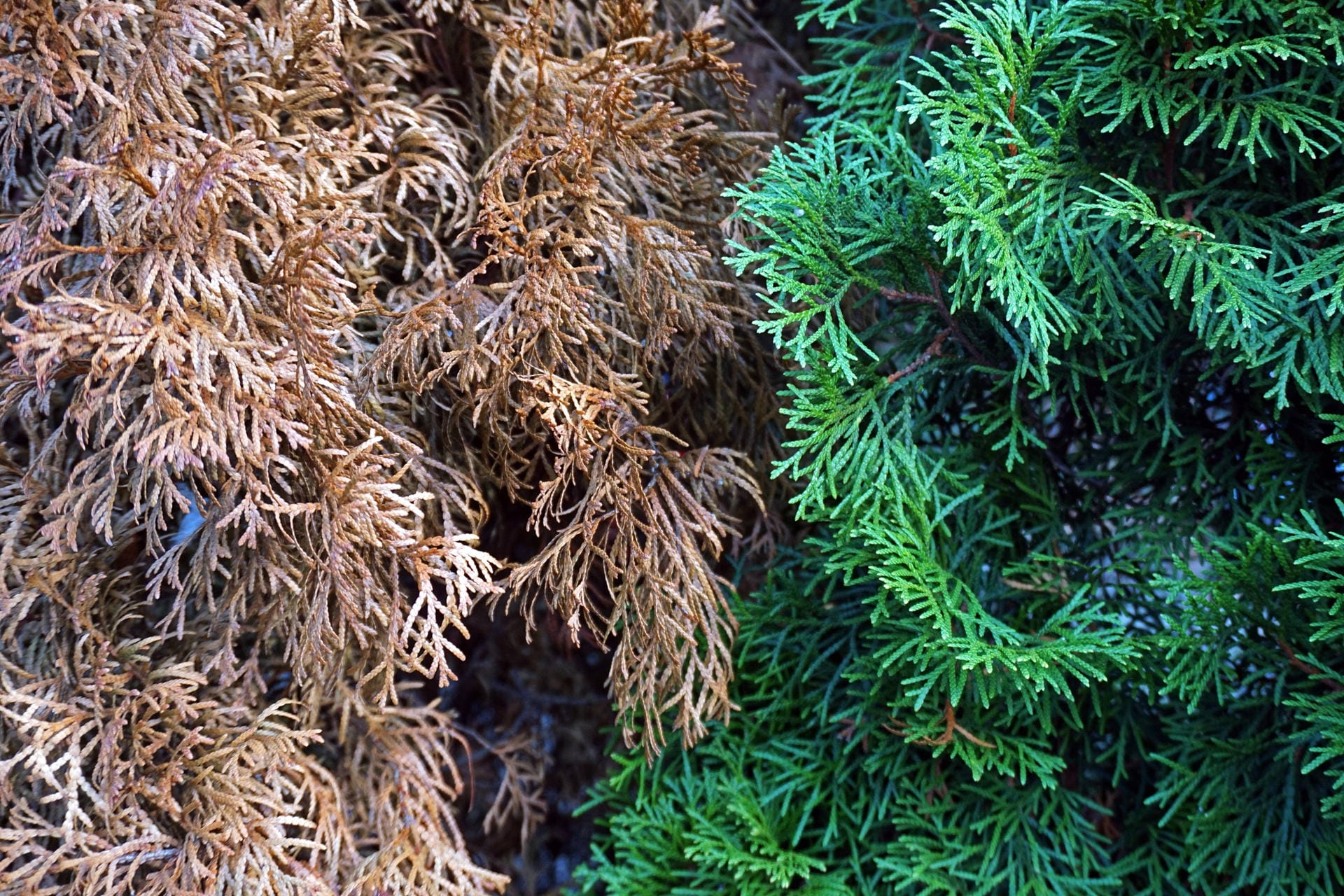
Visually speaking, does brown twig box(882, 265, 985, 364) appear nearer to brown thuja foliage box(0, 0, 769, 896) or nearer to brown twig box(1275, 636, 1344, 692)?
brown thuja foliage box(0, 0, 769, 896)

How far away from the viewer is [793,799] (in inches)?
75.8

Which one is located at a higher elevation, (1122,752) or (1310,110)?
(1310,110)

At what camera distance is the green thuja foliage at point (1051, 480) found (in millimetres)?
1517

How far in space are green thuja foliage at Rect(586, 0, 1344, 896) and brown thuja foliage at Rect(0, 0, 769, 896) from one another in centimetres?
24

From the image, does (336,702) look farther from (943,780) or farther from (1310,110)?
(1310,110)

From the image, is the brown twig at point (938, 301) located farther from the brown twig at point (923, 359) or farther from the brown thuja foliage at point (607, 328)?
the brown thuja foliage at point (607, 328)

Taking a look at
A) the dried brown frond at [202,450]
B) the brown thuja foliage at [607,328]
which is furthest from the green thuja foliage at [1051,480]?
the dried brown frond at [202,450]

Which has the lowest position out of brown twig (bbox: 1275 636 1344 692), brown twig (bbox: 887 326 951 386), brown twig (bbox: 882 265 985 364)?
brown twig (bbox: 1275 636 1344 692)

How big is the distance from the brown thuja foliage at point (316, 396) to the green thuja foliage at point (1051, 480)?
24 cm

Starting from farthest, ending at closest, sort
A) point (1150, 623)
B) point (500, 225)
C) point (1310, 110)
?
1. point (1150, 623)
2. point (500, 225)
3. point (1310, 110)

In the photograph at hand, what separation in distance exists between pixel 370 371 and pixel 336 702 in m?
0.68

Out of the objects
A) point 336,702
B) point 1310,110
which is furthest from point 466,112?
point 1310,110

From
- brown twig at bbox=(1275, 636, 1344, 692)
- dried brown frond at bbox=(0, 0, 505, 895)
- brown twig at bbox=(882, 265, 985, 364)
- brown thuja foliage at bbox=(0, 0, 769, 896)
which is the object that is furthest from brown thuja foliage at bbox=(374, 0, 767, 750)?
brown twig at bbox=(1275, 636, 1344, 692)

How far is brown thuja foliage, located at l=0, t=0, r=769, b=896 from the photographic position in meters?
1.49
